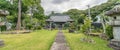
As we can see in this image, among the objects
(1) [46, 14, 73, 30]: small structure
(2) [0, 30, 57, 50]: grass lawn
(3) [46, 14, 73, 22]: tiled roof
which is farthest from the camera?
(3) [46, 14, 73, 22]: tiled roof

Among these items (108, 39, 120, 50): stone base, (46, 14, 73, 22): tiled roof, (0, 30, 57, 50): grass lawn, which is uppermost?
(46, 14, 73, 22): tiled roof

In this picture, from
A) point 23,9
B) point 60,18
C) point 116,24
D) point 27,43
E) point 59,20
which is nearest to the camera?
point 116,24

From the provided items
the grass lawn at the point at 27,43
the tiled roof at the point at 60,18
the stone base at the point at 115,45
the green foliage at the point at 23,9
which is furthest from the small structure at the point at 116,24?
the tiled roof at the point at 60,18

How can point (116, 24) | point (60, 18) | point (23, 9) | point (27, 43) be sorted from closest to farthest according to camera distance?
1. point (116, 24)
2. point (27, 43)
3. point (23, 9)
4. point (60, 18)

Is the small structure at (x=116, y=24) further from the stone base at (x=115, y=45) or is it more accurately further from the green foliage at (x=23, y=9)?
the green foliage at (x=23, y=9)

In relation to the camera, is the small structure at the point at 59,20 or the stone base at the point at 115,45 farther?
the small structure at the point at 59,20

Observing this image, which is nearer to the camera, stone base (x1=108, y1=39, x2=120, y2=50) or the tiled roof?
stone base (x1=108, y1=39, x2=120, y2=50)

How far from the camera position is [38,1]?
41.5 meters

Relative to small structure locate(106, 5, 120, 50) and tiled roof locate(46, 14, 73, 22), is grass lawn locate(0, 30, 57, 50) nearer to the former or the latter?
small structure locate(106, 5, 120, 50)

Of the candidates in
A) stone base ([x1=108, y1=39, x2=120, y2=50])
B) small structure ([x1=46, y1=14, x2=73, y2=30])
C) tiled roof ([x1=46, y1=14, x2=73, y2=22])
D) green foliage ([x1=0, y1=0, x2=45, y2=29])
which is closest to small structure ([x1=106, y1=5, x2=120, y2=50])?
stone base ([x1=108, y1=39, x2=120, y2=50])

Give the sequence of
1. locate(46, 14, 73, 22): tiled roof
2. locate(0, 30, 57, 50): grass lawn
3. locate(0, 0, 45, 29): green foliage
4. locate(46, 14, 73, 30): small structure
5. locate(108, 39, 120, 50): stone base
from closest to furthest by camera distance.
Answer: locate(108, 39, 120, 50): stone base, locate(0, 30, 57, 50): grass lawn, locate(0, 0, 45, 29): green foliage, locate(46, 14, 73, 30): small structure, locate(46, 14, 73, 22): tiled roof

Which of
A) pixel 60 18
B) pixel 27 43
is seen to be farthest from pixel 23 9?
pixel 27 43

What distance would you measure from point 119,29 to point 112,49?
1057mm

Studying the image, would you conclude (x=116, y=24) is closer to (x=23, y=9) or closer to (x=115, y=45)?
(x=115, y=45)
